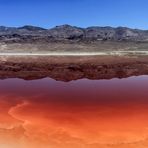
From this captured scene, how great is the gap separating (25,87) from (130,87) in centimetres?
622

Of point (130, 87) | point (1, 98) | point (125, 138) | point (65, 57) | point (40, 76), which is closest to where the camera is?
point (125, 138)

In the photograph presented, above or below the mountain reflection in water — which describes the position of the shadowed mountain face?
above

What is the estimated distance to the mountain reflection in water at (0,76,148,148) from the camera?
9562mm

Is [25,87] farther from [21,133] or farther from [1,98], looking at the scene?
[21,133]

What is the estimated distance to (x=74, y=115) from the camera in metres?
12.6

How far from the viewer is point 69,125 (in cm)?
1123

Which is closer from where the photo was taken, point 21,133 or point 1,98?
point 21,133

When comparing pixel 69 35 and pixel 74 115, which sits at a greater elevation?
pixel 69 35

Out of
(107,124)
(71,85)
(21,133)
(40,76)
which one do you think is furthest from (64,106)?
(40,76)

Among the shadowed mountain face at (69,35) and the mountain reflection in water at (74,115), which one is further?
the shadowed mountain face at (69,35)

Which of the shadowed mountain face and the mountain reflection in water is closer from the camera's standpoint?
the mountain reflection in water

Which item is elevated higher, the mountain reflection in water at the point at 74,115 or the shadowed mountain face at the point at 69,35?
the shadowed mountain face at the point at 69,35

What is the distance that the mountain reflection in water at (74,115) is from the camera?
9562 mm

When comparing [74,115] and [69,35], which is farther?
[69,35]
